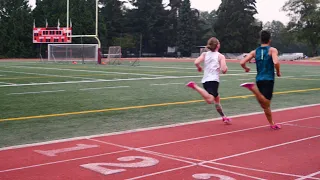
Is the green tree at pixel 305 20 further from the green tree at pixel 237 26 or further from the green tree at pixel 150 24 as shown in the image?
the green tree at pixel 150 24

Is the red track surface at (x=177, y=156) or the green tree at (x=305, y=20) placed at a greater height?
the green tree at (x=305, y=20)

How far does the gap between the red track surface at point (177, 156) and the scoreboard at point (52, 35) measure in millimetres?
35970

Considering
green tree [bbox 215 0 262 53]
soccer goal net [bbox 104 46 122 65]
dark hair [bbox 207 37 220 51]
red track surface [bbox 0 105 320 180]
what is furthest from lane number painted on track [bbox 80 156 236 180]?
green tree [bbox 215 0 262 53]

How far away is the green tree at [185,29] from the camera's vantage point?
3420 inches

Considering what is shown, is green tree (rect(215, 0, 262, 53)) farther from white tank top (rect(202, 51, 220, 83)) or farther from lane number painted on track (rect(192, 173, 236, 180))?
lane number painted on track (rect(192, 173, 236, 180))

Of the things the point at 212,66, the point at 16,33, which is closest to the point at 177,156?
the point at 212,66

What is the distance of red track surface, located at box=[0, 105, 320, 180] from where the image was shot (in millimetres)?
5434

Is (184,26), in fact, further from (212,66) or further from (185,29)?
(212,66)

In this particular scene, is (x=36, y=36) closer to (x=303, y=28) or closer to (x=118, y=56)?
(x=118, y=56)

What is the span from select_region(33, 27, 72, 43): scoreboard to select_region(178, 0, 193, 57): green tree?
45.4 meters

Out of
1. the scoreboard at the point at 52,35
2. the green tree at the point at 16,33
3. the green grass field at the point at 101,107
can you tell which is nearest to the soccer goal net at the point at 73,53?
the scoreboard at the point at 52,35

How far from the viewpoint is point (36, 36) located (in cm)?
4325

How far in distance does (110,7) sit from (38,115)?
81.5 metres

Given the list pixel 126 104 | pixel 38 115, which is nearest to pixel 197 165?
pixel 38 115
